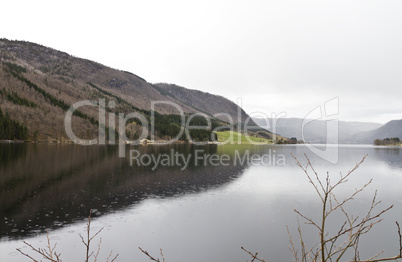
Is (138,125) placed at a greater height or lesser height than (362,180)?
greater

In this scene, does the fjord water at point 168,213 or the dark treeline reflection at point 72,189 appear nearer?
the fjord water at point 168,213

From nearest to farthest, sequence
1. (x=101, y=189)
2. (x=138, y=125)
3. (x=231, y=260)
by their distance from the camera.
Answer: (x=231, y=260) → (x=101, y=189) → (x=138, y=125)

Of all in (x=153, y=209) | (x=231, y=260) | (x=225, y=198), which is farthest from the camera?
(x=225, y=198)

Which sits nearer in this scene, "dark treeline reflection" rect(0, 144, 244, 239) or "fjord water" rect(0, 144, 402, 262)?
"fjord water" rect(0, 144, 402, 262)

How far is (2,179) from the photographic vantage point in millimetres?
31109

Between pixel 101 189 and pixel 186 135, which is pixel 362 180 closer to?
pixel 101 189

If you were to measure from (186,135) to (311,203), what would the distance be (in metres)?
167

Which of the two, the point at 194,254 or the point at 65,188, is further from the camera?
the point at 65,188

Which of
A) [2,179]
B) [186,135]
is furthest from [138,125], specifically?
[2,179]

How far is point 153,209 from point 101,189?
977cm

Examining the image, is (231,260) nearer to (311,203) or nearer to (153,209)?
(153,209)

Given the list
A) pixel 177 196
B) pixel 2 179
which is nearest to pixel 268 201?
pixel 177 196

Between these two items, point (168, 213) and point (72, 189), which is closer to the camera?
point (168, 213)

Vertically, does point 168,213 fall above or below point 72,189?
below
